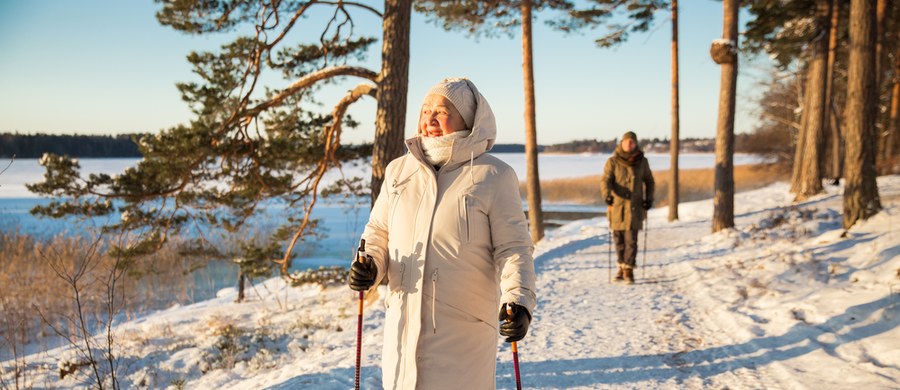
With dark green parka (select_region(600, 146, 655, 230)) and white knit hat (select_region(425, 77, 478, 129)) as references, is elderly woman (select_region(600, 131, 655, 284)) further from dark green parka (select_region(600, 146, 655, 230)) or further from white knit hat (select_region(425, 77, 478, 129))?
white knit hat (select_region(425, 77, 478, 129))

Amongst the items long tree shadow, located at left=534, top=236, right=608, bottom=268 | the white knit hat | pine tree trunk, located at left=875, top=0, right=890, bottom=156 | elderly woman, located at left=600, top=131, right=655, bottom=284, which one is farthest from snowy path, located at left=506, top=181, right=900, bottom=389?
pine tree trunk, located at left=875, top=0, right=890, bottom=156

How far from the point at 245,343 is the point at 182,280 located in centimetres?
797

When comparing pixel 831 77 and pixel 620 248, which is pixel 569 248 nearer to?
pixel 620 248

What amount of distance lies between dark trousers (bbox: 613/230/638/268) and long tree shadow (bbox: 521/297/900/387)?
2.43m

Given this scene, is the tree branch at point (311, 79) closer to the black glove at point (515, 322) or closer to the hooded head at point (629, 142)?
the hooded head at point (629, 142)

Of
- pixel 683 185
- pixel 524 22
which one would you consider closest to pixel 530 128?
pixel 524 22

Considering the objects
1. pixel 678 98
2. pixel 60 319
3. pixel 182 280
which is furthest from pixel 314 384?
pixel 678 98

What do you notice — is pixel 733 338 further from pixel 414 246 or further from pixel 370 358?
pixel 414 246

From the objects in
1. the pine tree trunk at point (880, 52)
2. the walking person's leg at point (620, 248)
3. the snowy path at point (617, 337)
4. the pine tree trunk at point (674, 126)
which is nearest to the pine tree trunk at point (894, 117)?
the pine tree trunk at point (880, 52)

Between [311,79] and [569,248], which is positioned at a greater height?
[311,79]

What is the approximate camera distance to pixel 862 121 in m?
8.55

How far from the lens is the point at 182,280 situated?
1359 cm

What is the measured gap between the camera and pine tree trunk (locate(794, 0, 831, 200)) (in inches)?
580

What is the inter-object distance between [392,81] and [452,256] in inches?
194
